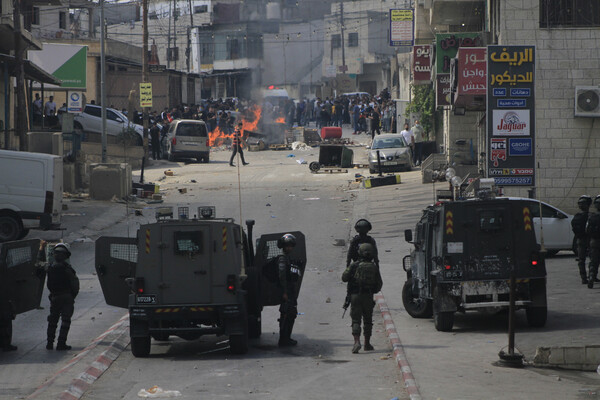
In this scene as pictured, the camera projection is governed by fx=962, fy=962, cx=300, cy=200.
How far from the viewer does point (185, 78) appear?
2702 inches

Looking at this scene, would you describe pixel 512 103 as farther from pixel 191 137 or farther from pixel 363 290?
pixel 191 137

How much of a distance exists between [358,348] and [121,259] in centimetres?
349

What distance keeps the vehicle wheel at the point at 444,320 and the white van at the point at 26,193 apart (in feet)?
42.0

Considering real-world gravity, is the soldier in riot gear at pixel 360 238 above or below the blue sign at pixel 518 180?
below

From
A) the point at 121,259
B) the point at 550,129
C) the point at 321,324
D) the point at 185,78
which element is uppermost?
the point at 185,78

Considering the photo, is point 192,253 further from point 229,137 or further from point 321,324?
point 229,137

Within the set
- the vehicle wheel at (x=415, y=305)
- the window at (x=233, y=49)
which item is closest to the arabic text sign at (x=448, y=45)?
the vehicle wheel at (x=415, y=305)

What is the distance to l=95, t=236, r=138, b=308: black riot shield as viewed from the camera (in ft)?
43.7

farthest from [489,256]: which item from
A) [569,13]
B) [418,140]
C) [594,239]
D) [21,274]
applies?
Result: [418,140]

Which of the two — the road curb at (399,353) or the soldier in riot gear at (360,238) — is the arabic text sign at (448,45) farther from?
the soldier in riot gear at (360,238)

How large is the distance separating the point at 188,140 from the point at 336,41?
1922 inches

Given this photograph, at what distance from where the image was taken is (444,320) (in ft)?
46.7

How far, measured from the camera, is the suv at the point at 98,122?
4247 centimetres

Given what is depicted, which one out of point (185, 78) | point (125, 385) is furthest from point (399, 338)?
point (185, 78)
